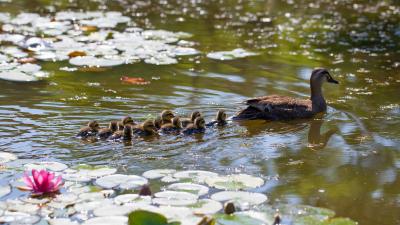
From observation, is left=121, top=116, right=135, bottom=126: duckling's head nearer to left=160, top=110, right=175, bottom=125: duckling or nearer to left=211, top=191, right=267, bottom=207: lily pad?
left=160, top=110, right=175, bottom=125: duckling

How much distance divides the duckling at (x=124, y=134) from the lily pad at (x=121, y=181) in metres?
1.35

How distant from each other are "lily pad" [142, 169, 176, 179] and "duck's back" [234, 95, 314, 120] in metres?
2.29

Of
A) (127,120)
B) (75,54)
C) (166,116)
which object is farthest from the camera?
(75,54)

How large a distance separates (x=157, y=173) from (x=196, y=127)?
1.67m

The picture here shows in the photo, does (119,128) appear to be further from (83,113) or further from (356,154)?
(356,154)

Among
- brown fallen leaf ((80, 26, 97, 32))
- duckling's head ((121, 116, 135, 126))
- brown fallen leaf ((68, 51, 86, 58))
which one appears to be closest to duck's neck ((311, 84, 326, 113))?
duckling's head ((121, 116, 135, 126))

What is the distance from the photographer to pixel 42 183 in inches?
231

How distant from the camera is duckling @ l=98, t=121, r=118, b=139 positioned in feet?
25.5

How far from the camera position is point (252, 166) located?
696 cm

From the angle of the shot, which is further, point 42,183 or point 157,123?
point 157,123

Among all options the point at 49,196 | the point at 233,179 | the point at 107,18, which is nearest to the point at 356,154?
the point at 233,179

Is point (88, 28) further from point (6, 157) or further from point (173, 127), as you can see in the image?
point (6, 157)

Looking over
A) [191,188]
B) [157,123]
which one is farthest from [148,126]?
[191,188]

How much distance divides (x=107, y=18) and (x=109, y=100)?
17.9 ft
